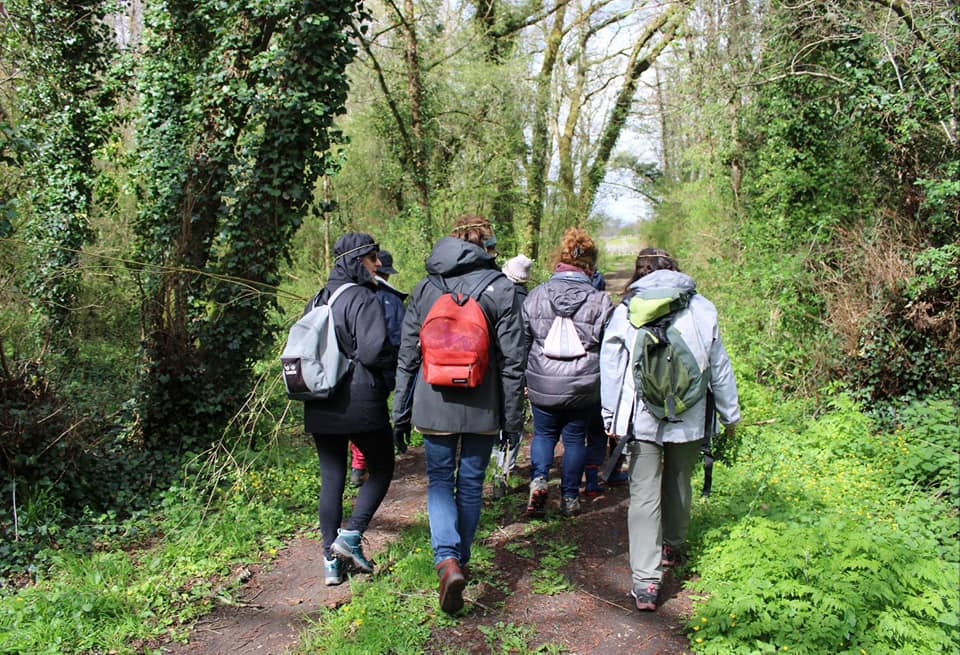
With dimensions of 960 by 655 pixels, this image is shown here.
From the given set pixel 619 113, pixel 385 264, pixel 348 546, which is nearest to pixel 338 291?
pixel 385 264

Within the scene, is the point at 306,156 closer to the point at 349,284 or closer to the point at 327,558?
the point at 349,284

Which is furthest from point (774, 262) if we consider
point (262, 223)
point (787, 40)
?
point (262, 223)

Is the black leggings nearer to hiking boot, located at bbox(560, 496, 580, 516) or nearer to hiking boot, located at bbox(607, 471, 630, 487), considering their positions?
hiking boot, located at bbox(560, 496, 580, 516)

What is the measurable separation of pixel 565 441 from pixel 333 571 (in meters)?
1.73

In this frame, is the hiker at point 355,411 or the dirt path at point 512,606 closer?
the dirt path at point 512,606

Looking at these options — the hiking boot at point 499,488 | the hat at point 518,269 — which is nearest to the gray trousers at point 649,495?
the hiking boot at point 499,488

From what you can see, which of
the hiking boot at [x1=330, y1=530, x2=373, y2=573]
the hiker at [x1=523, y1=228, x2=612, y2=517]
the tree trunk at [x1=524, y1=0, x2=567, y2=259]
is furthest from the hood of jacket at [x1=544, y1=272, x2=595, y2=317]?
the tree trunk at [x1=524, y1=0, x2=567, y2=259]

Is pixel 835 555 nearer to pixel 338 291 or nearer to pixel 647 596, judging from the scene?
pixel 647 596

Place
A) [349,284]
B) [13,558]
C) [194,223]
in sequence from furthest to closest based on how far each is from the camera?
[194,223] < [13,558] < [349,284]

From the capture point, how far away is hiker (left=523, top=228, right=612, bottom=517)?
4.36m

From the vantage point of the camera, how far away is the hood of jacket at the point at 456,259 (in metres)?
3.48

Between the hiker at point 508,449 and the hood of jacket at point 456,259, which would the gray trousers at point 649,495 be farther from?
the hiker at point 508,449

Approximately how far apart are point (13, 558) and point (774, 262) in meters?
8.41

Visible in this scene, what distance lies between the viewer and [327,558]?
3816mm
